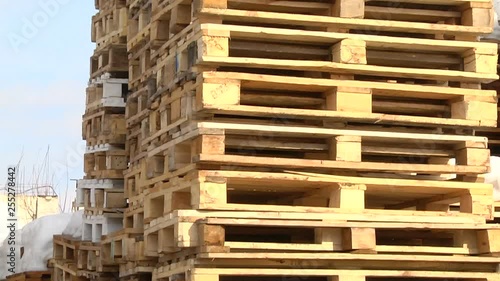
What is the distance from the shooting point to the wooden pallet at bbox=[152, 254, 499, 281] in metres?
6.42

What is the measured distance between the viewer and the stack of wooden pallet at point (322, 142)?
6.51m

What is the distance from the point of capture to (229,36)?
6.62 metres

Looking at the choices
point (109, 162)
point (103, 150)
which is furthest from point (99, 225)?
point (103, 150)

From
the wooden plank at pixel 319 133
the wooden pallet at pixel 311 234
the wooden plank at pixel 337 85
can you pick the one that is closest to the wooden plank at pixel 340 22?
the wooden plank at pixel 337 85

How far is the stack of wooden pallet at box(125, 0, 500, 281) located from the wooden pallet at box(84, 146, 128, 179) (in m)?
2.41

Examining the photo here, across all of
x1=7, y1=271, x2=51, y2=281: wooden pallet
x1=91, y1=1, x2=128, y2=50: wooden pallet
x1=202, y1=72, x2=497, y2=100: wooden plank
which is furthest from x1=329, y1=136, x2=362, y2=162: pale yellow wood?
x1=7, y1=271, x2=51, y2=281: wooden pallet

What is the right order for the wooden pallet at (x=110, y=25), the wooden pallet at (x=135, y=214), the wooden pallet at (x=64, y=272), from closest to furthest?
1. the wooden pallet at (x=135, y=214)
2. the wooden pallet at (x=110, y=25)
3. the wooden pallet at (x=64, y=272)

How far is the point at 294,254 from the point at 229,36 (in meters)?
1.57

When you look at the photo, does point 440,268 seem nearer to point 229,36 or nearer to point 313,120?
point 313,120

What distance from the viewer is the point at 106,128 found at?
33.3ft

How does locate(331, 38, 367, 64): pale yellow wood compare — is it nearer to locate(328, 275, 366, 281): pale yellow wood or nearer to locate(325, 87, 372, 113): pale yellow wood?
locate(325, 87, 372, 113): pale yellow wood

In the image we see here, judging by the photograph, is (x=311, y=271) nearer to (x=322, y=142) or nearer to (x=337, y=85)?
(x=322, y=142)

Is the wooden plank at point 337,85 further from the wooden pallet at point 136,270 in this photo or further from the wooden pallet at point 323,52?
the wooden pallet at point 136,270

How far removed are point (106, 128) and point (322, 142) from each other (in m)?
3.82
